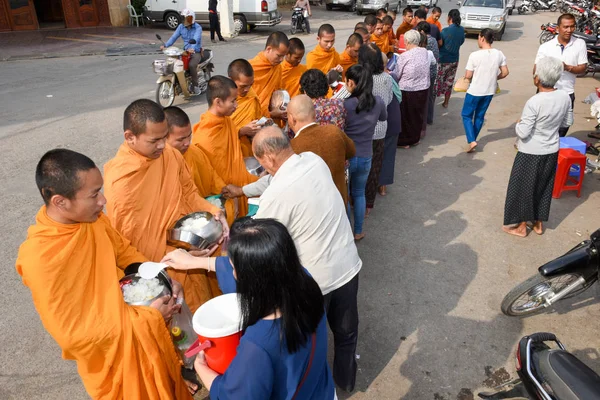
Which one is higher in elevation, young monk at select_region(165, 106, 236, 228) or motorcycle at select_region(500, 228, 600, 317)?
young monk at select_region(165, 106, 236, 228)

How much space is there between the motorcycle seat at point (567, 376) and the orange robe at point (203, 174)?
243cm

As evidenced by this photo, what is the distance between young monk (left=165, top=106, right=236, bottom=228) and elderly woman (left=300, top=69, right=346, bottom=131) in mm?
1095

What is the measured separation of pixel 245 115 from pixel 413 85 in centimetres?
334

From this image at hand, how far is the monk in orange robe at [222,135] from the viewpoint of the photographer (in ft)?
12.4

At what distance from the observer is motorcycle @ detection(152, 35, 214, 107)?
8867mm

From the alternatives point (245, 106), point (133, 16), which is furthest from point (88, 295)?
point (133, 16)

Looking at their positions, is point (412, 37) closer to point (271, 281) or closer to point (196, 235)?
point (196, 235)

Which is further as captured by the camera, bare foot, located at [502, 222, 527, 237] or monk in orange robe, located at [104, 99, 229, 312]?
bare foot, located at [502, 222, 527, 237]

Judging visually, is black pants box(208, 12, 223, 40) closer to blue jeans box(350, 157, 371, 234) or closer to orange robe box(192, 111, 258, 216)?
blue jeans box(350, 157, 371, 234)

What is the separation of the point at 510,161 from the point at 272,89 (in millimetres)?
3879

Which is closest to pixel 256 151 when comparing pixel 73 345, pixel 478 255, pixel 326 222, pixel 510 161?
pixel 326 222

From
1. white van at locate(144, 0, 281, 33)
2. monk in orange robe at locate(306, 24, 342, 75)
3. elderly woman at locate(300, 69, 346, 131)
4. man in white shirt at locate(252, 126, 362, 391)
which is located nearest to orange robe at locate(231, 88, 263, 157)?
elderly woman at locate(300, 69, 346, 131)

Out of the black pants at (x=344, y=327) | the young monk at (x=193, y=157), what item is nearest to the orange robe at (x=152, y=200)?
the young monk at (x=193, y=157)

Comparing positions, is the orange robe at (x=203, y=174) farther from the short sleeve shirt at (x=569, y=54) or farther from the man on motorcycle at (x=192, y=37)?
the man on motorcycle at (x=192, y=37)
